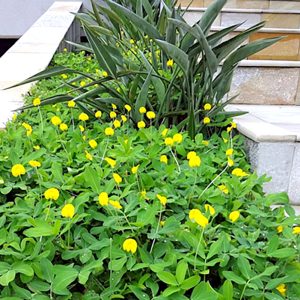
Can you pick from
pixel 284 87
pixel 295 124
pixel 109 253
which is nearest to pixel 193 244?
pixel 109 253

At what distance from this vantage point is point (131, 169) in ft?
3.60

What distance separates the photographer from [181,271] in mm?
740

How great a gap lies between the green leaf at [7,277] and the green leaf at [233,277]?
38 cm

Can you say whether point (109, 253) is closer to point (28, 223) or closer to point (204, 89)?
point (28, 223)

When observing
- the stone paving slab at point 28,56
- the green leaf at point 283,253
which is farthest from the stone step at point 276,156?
the stone paving slab at point 28,56

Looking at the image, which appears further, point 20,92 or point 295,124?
point 20,92

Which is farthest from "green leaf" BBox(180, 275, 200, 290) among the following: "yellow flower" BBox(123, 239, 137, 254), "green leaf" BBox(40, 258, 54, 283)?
"green leaf" BBox(40, 258, 54, 283)

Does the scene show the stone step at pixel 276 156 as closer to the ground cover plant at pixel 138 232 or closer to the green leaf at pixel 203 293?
the ground cover plant at pixel 138 232

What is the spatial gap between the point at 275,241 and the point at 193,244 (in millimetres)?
165

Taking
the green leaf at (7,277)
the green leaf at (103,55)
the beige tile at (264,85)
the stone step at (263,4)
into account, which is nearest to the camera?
the green leaf at (7,277)

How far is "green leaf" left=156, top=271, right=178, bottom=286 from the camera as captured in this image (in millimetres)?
733

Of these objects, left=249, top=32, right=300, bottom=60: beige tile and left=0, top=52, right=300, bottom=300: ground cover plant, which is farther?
left=249, top=32, right=300, bottom=60: beige tile

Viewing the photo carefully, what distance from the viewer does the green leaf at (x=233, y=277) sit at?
752mm

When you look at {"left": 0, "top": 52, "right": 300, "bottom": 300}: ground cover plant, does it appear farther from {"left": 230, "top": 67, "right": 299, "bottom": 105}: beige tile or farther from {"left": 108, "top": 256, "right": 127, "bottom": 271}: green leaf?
{"left": 230, "top": 67, "right": 299, "bottom": 105}: beige tile
